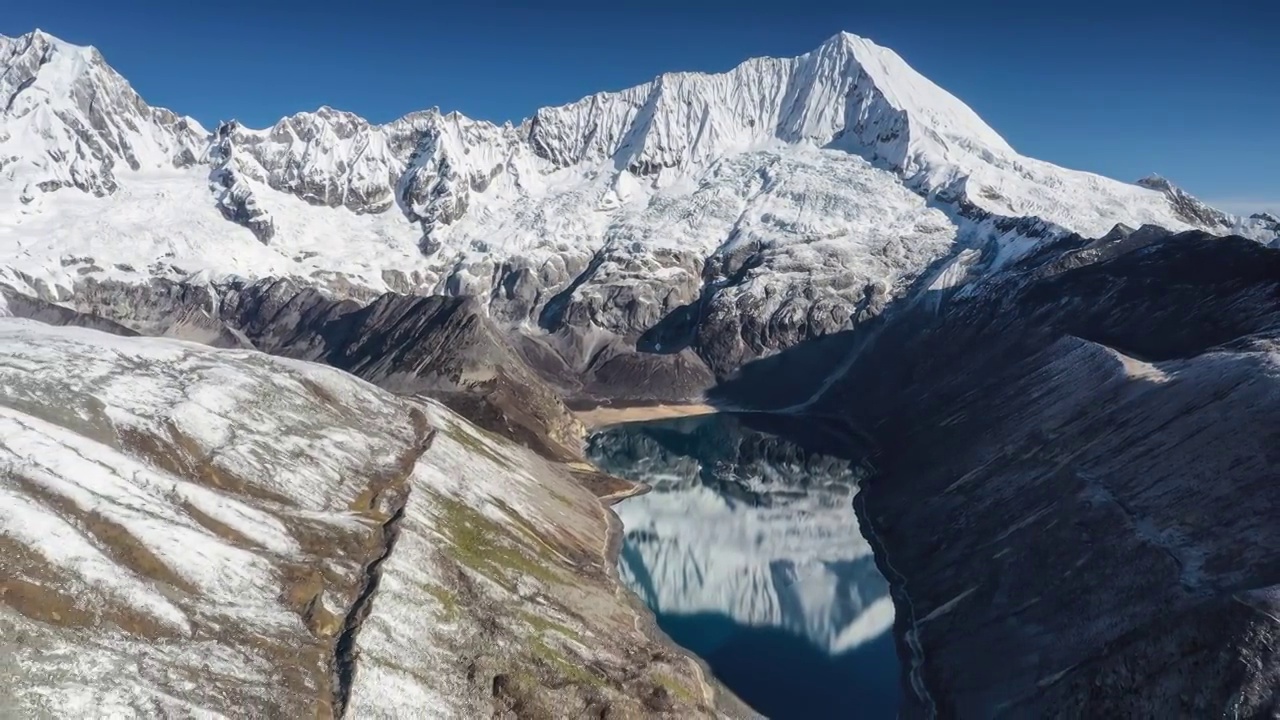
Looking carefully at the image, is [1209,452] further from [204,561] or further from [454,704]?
[204,561]

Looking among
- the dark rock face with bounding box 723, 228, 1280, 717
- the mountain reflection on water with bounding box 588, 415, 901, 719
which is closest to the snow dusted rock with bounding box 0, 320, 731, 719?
the mountain reflection on water with bounding box 588, 415, 901, 719

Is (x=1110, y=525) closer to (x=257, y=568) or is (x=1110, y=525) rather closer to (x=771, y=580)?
(x=771, y=580)

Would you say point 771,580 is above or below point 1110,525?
below

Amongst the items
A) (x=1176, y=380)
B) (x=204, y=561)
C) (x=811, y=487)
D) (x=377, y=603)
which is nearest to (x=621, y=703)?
(x=377, y=603)

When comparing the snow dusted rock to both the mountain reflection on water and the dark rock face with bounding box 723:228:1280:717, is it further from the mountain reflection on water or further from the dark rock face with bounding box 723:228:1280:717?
the dark rock face with bounding box 723:228:1280:717

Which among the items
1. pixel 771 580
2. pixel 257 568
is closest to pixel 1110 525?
pixel 771 580

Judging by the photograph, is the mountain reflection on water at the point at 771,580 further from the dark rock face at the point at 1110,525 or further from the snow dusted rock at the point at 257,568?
the snow dusted rock at the point at 257,568
